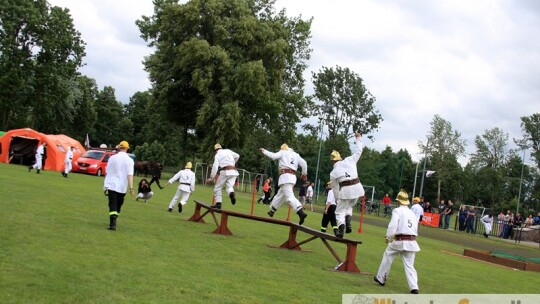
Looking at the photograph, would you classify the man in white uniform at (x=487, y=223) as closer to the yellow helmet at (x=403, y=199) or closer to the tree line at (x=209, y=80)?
the tree line at (x=209, y=80)

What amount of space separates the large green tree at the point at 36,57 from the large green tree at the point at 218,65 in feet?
38.4

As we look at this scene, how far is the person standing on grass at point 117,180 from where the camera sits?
13641 mm

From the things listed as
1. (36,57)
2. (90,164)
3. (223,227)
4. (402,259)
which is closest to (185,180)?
(223,227)

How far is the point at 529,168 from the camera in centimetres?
9669

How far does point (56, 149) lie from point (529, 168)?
267 ft

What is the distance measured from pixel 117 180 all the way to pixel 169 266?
471cm

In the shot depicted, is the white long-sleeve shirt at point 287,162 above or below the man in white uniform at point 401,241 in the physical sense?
above

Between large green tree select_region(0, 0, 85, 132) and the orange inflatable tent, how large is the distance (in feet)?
44.9

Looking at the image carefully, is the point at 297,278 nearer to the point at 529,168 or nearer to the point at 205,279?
the point at 205,279

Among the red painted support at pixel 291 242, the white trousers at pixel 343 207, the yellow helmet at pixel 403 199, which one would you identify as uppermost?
the yellow helmet at pixel 403 199

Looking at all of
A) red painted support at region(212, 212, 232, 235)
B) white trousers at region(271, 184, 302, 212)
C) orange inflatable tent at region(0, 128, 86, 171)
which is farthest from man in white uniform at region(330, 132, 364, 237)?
orange inflatable tent at region(0, 128, 86, 171)

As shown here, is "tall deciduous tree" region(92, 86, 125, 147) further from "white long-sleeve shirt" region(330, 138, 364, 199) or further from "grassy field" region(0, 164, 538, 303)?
"white long-sleeve shirt" region(330, 138, 364, 199)

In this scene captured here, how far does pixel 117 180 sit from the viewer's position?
13781 millimetres

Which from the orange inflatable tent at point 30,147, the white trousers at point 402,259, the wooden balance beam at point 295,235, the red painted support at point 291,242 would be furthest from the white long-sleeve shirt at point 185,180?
the orange inflatable tent at point 30,147
